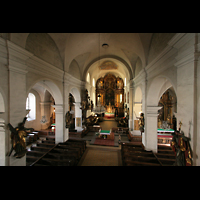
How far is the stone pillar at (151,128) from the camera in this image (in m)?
6.62

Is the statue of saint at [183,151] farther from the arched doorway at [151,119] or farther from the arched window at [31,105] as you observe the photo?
the arched window at [31,105]

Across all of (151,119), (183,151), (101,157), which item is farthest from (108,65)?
(183,151)

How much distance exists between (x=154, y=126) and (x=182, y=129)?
3.69 metres

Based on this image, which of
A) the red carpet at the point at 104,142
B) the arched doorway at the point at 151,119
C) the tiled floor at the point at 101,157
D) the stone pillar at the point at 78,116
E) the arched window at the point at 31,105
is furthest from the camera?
the arched window at the point at 31,105

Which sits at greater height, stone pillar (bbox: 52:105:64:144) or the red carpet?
stone pillar (bbox: 52:105:64:144)

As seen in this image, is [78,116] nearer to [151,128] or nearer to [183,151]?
[151,128]

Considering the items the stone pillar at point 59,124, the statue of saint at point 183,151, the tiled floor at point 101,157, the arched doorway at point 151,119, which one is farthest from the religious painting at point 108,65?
the statue of saint at point 183,151

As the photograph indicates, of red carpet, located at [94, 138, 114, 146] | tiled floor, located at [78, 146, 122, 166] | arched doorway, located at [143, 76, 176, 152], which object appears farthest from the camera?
red carpet, located at [94, 138, 114, 146]

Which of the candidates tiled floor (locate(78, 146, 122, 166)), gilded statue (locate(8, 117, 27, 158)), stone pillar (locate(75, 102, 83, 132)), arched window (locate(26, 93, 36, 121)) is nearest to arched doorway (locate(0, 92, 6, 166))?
gilded statue (locate(8, 117, 27, 158))

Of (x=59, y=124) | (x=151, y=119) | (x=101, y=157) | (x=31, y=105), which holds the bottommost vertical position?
(x=101, y=157)

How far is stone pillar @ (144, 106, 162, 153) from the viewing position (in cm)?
662

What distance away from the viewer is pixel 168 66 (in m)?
4.35

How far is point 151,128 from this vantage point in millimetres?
6703

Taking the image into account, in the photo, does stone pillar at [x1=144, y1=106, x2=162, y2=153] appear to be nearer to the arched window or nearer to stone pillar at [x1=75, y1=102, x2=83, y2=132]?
stone pillar at [x1=75, y1=102, x2=83, y2=132]
